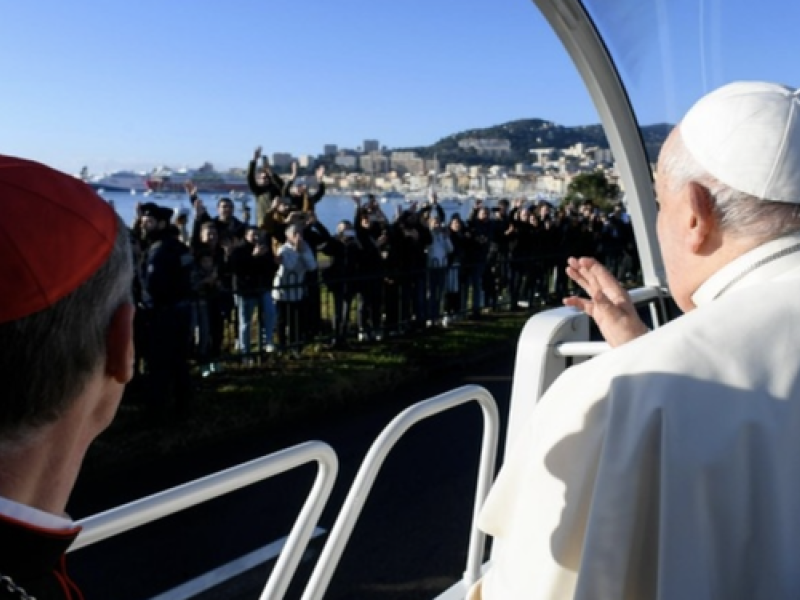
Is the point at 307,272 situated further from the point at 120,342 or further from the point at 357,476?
the point at 120,342

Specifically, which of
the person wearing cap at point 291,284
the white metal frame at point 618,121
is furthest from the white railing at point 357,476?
the person wearing cap at point 291,284

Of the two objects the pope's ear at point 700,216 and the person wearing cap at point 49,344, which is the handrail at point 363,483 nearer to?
the pope's ear at point 700,216

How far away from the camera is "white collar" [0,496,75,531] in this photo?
0.97 m

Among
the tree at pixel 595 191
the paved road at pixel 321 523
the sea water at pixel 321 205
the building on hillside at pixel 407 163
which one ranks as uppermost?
the building on hillside at pixel 407 163

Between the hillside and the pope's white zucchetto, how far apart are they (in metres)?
2.52

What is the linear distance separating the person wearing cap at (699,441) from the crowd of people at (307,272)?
21.0 feet

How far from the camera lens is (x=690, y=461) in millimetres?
1246

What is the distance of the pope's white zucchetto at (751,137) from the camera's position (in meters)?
1.44

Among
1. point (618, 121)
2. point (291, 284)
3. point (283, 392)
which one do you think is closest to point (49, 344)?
point (618, 121)

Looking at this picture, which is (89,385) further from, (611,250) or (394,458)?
(611,250)

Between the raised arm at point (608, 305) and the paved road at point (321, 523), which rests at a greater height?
the raised arm at point (608, 305)

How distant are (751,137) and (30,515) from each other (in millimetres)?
1319

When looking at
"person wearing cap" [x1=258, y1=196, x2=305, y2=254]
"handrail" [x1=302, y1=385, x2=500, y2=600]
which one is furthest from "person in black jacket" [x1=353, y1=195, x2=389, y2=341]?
"handrail" [x1=302, y1=385, x2=500, y2=600]

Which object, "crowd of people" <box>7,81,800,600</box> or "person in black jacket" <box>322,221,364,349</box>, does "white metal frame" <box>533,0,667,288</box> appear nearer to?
"crowd of people" <box>7,81,800,600</box>
